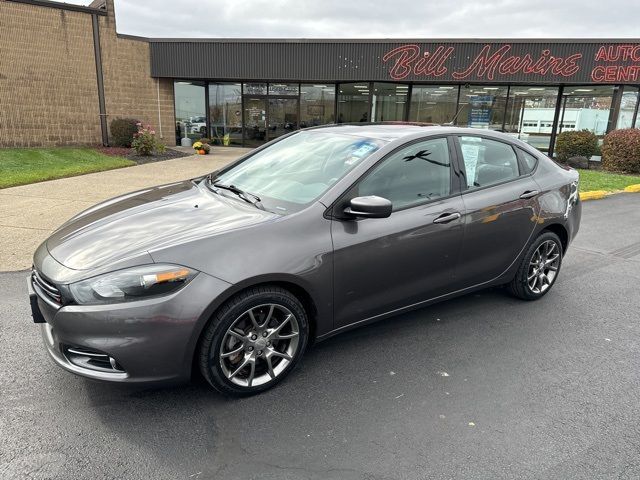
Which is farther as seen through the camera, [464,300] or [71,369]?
[464,300]

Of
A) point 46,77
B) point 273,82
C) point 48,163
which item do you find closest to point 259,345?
point 48,163

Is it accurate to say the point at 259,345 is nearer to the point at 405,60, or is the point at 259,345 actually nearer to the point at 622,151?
the point at 622,151

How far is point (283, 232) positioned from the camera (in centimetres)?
283

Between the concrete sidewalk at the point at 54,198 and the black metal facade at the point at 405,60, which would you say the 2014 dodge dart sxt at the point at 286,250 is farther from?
the black metal facade at the point at 405,60

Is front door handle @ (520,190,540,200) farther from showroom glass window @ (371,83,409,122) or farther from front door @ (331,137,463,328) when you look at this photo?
showroom glass window @ (371,83,409,122)

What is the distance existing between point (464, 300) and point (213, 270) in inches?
108

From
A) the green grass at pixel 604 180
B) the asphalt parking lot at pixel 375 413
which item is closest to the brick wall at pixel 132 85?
the green grass at pixel 604 180

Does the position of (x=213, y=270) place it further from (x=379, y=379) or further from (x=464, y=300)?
(x=464, y=300)

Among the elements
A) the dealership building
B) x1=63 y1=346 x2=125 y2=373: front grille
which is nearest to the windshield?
x1=63 y1=346 x2=125 y2=373: front grille

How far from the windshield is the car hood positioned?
0.24 m

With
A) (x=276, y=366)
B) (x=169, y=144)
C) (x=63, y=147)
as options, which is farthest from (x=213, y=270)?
(x=169, y=144)

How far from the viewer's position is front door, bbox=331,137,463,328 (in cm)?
305

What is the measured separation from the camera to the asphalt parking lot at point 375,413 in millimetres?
2350

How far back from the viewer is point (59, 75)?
15.5m
